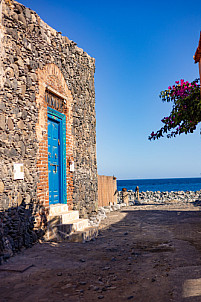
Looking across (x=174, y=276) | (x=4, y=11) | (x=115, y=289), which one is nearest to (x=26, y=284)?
(x=115, y=289)

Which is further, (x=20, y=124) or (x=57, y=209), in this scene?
(x=57, y=209)

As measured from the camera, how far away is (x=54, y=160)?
749cm

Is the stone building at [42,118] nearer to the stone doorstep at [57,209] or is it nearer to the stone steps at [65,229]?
the stone doorstep at [57,209]

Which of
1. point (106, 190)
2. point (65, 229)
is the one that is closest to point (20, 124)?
point (65, 229)

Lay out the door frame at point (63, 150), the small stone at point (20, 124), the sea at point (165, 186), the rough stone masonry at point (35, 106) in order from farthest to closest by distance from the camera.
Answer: the sea at point (165, 186), the door frame at point (63, 150), the small stone at point (20, 124), the rough stone masonry at point (35, 106)

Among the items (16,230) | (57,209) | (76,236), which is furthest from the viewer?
(57,209)

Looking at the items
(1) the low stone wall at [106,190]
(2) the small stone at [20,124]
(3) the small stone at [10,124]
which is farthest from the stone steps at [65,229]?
(1) the low stone wall at [106,190]

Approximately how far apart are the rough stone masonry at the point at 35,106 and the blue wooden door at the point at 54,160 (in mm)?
309

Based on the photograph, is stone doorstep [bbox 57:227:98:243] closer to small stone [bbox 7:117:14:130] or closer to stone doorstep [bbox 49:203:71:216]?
stone doorstep [bbox 49:203:71:216]

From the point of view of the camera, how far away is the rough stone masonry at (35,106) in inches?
215

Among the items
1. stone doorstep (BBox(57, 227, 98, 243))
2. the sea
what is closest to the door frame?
stone doorstep (BBox(57, 227, 98, 243))

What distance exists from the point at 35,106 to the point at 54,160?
5.58 feet

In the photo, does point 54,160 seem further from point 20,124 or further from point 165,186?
point 165,186

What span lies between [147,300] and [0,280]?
2.07 meters
